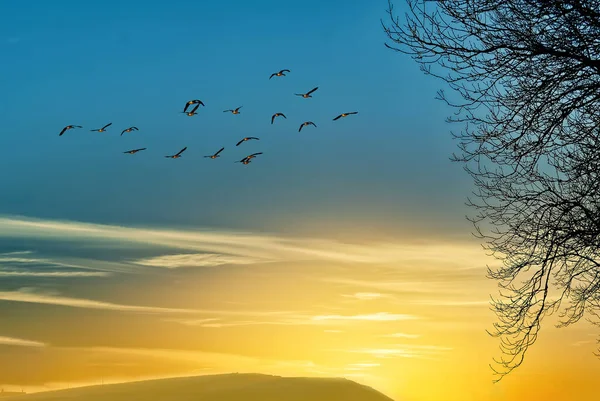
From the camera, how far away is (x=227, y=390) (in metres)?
14.8

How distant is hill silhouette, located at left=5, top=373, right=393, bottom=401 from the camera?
14227mm

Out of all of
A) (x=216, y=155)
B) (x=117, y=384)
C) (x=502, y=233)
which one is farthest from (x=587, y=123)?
(x=117, y=384)

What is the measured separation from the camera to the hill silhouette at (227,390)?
1423 cm

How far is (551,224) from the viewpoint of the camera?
32.4ft

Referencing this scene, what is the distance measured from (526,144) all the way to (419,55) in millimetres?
2038

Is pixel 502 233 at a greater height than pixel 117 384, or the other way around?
pixel 502 233

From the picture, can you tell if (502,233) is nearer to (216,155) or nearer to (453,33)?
(453,33)

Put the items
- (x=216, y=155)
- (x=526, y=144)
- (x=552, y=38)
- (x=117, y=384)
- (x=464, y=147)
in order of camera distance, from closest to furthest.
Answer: (x=552, y=38) → (x=526, y=144) → (x=464, y=147) → (x=216, y=155) → (x=117, y=384)

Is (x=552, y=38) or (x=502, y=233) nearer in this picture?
(x=552, y=38)

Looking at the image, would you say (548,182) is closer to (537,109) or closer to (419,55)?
(537,109)

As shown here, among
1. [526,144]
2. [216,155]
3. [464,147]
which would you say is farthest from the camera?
[216,155]

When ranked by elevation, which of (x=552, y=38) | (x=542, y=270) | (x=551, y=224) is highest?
(x=552, y=38)

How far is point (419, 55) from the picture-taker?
33.1 ft

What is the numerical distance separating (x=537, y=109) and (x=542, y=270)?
2.39 metres
